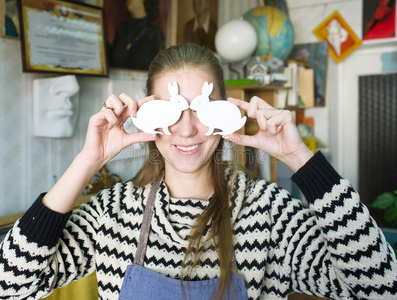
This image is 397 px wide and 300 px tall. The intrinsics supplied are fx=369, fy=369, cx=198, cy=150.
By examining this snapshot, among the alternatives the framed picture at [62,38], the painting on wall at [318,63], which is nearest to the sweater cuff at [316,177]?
the framed picture at [62,38]

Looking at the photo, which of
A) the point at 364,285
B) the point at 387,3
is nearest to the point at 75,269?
the point at 364,285

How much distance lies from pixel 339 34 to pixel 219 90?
6.99 ft

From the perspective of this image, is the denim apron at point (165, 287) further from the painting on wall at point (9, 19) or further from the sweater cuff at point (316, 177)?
the painting on wall at point (9, 19)

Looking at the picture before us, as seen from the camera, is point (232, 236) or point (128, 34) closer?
point (232, 236)

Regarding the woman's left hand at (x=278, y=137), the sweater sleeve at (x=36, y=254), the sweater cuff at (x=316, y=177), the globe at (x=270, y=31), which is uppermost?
the globe at (x=270, y=31)

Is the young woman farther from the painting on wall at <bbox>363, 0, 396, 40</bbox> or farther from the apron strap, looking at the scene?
the painting on wall at <bbox>363, 0, 396, 40</bbox>

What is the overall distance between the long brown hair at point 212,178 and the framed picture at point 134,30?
67cm

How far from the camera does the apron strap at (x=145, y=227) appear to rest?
0.85 m

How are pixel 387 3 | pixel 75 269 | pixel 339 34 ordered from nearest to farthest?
pixel 75 269 → pixel 387 3 → pixel 339 34

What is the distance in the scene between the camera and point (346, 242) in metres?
0.73

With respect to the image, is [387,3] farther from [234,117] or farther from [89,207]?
[89,207]

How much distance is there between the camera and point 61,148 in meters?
1.42

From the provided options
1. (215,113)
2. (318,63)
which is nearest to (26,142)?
(215,113)

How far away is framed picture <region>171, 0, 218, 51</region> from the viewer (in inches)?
72.3
